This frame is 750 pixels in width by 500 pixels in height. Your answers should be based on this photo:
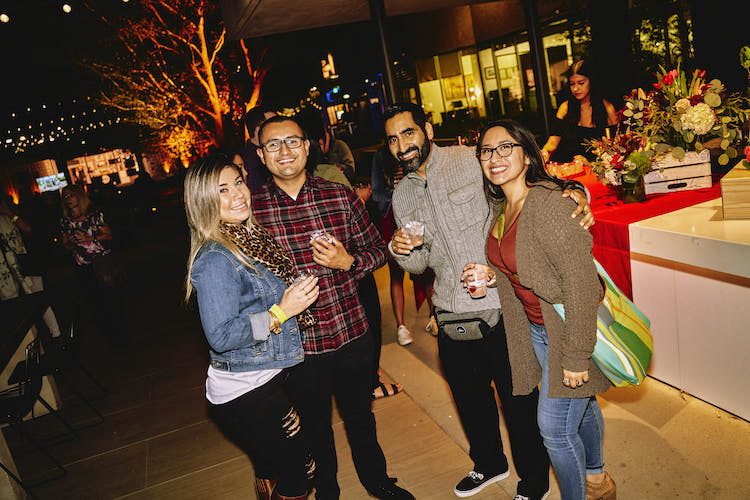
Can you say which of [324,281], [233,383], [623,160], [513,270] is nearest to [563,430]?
[513,270]

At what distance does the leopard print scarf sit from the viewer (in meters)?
2.14

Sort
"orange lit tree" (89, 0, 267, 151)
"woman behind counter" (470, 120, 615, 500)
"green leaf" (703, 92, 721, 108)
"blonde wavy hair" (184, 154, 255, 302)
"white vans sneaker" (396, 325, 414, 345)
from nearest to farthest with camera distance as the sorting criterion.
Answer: "woman behind counter" (470, 120, 615, 500), "blonde wavy hair" (184, 154, 255, 302), "green leaf" (703, 92, 721, 108), "white vans sneaker" (396, 325, 414, 345), "orange lit tree" (89, 0, 267, 151)

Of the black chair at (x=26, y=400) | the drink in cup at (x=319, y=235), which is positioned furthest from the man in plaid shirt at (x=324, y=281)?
the black chair at (x=26, y=400)

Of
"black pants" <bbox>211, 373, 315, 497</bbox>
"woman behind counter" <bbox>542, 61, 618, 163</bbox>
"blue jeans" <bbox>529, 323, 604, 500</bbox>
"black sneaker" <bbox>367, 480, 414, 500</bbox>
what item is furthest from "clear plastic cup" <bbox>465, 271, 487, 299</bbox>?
"woman behind counter" <bbox>542, 61, 618, 163</bbox>

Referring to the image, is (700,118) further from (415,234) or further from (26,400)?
(26,400)

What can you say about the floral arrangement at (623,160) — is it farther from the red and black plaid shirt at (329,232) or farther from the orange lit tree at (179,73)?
the orange lit tree at (179,73)

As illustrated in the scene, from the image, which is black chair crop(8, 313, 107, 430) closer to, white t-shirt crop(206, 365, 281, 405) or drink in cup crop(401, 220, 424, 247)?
white t-shirt crop(206, 365, 281, 405)

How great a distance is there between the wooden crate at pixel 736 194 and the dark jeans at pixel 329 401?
2003 millimetres

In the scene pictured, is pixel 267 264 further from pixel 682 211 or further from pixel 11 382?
pixel 11 382

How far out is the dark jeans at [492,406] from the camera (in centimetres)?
238

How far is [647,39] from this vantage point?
8.75 meters

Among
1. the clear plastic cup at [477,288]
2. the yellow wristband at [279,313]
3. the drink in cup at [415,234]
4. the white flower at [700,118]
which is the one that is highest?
the white flower at [700,118]

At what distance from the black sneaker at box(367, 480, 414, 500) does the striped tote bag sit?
1.33m

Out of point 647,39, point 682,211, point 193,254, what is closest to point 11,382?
point 193,254
